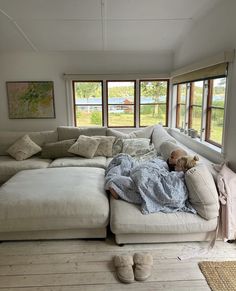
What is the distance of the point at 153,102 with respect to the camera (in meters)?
5.10

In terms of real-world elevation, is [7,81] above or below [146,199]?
above

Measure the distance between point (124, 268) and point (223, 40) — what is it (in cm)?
251

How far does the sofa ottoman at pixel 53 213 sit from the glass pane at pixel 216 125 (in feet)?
5.26

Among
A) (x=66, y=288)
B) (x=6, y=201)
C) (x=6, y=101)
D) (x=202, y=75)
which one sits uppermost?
(x=202, y=75)

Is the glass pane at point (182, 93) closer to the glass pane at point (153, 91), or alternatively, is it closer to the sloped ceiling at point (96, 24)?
the glass pane at point (153, 91)

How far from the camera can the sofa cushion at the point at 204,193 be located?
2.23 meters

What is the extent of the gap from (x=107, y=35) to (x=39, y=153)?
2255mm

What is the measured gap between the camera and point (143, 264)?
2004 mm

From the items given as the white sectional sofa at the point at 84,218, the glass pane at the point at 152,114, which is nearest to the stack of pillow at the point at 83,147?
the glass pane at the point at 152,114

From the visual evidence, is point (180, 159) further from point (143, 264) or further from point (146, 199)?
point (143, 264)

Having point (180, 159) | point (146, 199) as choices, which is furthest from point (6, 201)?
point (180, 159)

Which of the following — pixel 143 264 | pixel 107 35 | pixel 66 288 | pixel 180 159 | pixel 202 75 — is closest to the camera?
pixel 66 288

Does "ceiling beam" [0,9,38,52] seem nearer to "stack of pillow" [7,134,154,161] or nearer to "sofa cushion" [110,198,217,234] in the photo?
"stack of pillow" [7,134,154,161]

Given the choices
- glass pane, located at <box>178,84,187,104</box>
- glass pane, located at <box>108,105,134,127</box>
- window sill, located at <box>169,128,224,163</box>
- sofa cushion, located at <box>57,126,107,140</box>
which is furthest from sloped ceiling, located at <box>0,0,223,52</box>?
window sill, located at <box>169,128,224,163</box>
